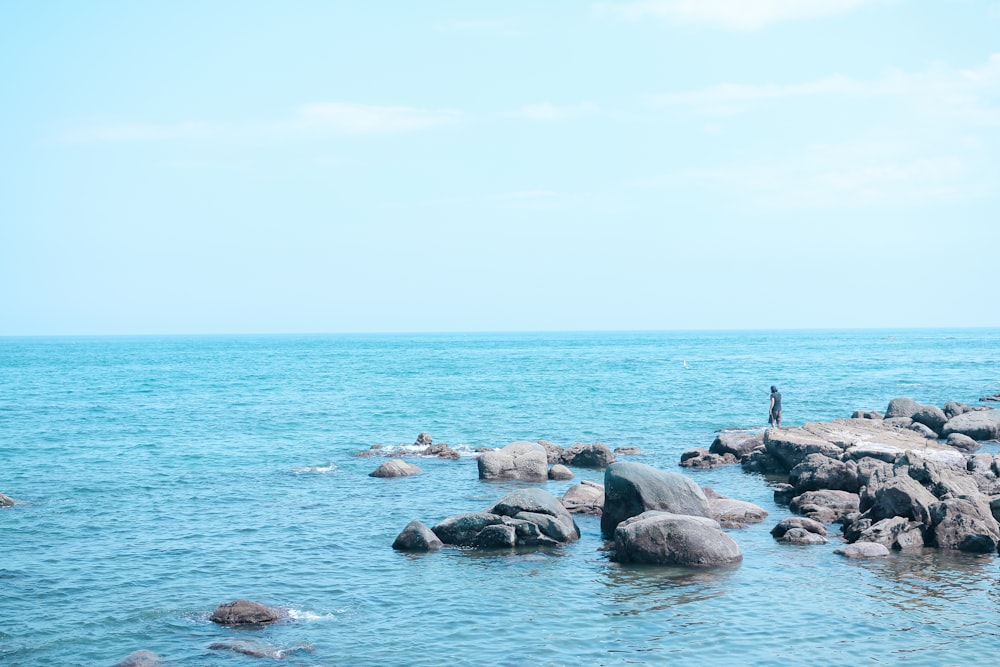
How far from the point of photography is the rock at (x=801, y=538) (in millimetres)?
24438

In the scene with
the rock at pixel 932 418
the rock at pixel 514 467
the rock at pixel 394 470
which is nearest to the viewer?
the rock at pixel 514 467

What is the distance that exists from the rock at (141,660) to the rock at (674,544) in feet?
38.3

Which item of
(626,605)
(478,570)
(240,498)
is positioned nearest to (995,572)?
(626,605)

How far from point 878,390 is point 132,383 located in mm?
72928

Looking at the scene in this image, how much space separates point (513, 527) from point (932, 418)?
31.4m

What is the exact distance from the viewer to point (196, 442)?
153ft

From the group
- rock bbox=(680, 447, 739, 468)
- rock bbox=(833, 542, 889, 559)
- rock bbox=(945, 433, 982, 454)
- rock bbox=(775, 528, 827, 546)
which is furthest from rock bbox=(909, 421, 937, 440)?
rock bbox=(833, 542, 889, 559)

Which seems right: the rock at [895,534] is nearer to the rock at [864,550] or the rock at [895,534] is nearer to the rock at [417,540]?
the rock at [864,550]

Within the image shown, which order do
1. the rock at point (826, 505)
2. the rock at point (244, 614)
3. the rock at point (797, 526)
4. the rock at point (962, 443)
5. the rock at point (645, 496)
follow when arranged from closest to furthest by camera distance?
1. the rock at point (244, 614)
2. the rock at point (797, 526)
3. the rock at point (645, 496)
4. the rock at point (826, 505)
5. the rock at point (962, 443)

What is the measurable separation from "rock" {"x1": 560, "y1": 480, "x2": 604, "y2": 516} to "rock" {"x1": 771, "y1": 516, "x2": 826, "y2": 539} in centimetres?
552

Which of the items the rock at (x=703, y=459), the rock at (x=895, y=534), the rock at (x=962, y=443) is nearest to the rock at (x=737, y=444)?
the rock at (x=703, y=459)

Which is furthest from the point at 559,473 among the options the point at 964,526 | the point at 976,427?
the point at 976,427

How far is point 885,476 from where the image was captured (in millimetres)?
27297

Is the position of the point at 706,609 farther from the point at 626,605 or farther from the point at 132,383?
the point at 132,383
